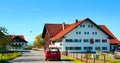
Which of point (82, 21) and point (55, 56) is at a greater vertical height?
point (82, 21)

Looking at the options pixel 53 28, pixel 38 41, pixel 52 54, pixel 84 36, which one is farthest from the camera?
pixel 38 41

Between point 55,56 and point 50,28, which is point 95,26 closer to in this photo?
point 50,28

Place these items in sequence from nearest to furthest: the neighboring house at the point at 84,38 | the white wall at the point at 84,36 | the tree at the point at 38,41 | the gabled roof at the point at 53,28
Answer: the neighboring house at the point at 84,38, the white wall at the point at 84,36, the gabled roof at the point at 53,28, the tree at the point at 38,41

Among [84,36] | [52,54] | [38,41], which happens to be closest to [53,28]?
[84,36]

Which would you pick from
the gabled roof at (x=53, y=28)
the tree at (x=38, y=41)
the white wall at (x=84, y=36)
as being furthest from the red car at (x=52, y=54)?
the tree at (x=38, y=41)

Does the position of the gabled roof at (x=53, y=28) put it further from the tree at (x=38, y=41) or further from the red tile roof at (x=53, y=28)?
the tree at (x=38, y=41)

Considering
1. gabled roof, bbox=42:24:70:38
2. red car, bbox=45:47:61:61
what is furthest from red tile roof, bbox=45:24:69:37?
red car, bbox=45:47:61:61

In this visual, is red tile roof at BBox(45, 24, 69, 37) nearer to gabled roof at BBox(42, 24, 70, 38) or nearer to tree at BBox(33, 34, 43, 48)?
gabled roof at BBox(42, 24, 70, 38)

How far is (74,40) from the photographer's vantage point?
91.3 m

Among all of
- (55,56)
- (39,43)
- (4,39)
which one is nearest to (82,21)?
(4,39)

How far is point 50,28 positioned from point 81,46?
16786 mm

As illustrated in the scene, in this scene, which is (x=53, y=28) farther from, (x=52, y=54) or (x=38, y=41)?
(x=52, y=54)

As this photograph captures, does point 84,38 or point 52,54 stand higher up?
point 84,38

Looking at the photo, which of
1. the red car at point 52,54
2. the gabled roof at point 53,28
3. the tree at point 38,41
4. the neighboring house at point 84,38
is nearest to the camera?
the red car at point 52,54
